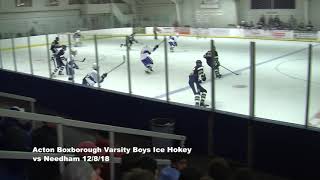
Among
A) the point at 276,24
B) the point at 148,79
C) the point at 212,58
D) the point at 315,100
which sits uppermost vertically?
the point at 212,58

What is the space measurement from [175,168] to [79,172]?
1.16 metres

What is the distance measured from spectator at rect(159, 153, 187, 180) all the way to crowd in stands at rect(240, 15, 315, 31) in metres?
17.6

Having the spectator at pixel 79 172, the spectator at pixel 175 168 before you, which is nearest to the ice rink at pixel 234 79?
the spectator at pixel 175 168

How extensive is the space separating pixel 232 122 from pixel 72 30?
20.6 meters

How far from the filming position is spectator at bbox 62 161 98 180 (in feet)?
7.57

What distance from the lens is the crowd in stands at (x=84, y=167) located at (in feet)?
7.75

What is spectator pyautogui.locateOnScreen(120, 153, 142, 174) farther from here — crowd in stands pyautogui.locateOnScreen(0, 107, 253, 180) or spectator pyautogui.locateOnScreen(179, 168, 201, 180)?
spectator pyautogui.locateOnScreen(179, 168, 201, 180)

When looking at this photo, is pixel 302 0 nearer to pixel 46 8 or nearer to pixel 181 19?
pixel 181 19

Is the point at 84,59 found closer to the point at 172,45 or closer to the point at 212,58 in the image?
the point at 172,45

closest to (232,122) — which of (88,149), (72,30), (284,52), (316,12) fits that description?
(88,149)

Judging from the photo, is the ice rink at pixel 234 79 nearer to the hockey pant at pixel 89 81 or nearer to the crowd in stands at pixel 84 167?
the hockey pant at pixel 89 81

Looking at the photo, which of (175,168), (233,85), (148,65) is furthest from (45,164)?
(148,65)

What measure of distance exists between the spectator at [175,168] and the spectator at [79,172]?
0.82 meters

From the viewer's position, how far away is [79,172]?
2.31 meters
